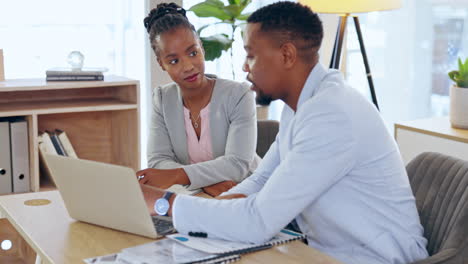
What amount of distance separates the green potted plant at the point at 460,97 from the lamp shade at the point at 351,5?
615 millimetres

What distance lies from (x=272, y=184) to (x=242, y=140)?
2.77ft

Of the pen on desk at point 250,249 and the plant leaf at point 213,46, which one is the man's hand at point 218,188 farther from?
the plant leaf at point 213,46

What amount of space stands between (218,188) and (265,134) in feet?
2.22

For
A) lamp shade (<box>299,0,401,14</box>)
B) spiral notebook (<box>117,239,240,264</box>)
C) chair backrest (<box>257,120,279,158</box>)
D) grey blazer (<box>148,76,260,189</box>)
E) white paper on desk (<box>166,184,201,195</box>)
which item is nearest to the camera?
spiral notebook (<box>117,239,240,264</box>)

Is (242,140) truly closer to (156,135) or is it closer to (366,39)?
(156,135)

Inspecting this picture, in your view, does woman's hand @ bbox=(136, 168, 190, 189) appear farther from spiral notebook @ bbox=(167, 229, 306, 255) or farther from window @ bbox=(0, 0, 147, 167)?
window @ bbox=(0, 0, 147, 167)

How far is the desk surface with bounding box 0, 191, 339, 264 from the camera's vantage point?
1.52 m

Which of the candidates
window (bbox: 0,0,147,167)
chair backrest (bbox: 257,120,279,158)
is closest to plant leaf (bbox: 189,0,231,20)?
window (bbox: 0,0,147,167)

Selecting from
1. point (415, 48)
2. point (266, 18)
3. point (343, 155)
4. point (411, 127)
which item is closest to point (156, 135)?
point (266, 18)

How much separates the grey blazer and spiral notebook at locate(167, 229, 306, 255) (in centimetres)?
76

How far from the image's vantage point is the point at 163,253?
1.51 m

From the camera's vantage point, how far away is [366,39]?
5070 mm

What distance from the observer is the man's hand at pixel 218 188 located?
217 cm

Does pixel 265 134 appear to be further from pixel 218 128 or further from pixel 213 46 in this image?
pixel 213 46
